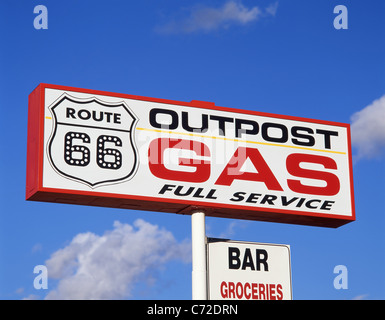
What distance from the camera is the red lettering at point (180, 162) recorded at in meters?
18.8

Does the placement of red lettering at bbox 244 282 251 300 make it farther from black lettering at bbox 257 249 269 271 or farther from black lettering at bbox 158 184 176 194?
black lettering at bbox 158 184 176 194

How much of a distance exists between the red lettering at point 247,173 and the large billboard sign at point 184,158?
2cm

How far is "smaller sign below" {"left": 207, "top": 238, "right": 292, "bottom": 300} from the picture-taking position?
18.8 m

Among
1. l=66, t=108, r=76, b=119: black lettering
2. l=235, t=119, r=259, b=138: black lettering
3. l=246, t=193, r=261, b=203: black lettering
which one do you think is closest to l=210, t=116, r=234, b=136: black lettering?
l=235, t=119, r=259, b=138: black lettering

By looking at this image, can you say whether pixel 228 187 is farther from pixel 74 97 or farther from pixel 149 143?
pixel 74 97

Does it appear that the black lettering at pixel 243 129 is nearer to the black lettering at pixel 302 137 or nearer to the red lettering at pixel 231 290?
the black lettering at pixel 302 137

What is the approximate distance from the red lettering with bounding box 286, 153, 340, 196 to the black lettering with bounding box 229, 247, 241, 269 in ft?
6.70

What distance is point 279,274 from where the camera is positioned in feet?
63.9

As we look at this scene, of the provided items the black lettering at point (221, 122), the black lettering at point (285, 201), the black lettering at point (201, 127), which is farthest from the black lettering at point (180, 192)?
the black lettering at point (285, 201)
